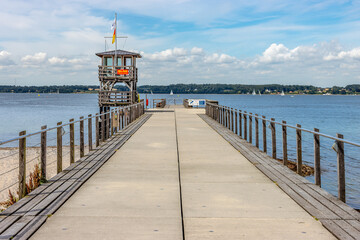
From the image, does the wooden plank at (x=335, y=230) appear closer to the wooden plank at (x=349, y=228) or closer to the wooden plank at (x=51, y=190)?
the wooden plank at (x=349, y=228)

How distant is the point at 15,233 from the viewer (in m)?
4.05

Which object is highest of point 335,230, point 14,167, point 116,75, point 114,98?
point 116,75

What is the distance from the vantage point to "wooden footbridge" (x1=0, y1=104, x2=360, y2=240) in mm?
4195

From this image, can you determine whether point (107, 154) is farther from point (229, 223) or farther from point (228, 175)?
point (229, 223)

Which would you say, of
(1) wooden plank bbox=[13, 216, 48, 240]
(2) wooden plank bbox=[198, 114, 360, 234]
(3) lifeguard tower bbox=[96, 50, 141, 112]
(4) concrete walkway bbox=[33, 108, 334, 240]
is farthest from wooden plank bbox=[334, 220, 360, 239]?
(3) lifeguard tower bbox=[96, 50, 141, 112]

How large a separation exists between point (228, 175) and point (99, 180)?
276cm

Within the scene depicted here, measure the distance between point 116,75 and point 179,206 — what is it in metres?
29.9

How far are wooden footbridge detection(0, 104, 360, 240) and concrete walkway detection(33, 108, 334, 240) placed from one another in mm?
12

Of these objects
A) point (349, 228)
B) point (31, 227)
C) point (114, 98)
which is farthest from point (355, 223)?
point (114, 98)

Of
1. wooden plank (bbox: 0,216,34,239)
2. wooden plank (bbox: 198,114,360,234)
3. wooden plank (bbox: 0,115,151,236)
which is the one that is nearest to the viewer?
wooden plank (bbox: 0,216,34,239)

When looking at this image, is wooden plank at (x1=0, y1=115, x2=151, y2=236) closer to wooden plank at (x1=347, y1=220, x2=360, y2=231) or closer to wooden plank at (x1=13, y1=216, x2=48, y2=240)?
wooden plank at (x1=13, y1=216, x2=48, y2=240)

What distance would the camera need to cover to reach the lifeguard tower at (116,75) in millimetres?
33594

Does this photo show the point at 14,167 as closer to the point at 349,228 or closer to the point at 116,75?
the point at 116,75

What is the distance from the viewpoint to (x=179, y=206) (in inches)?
204
